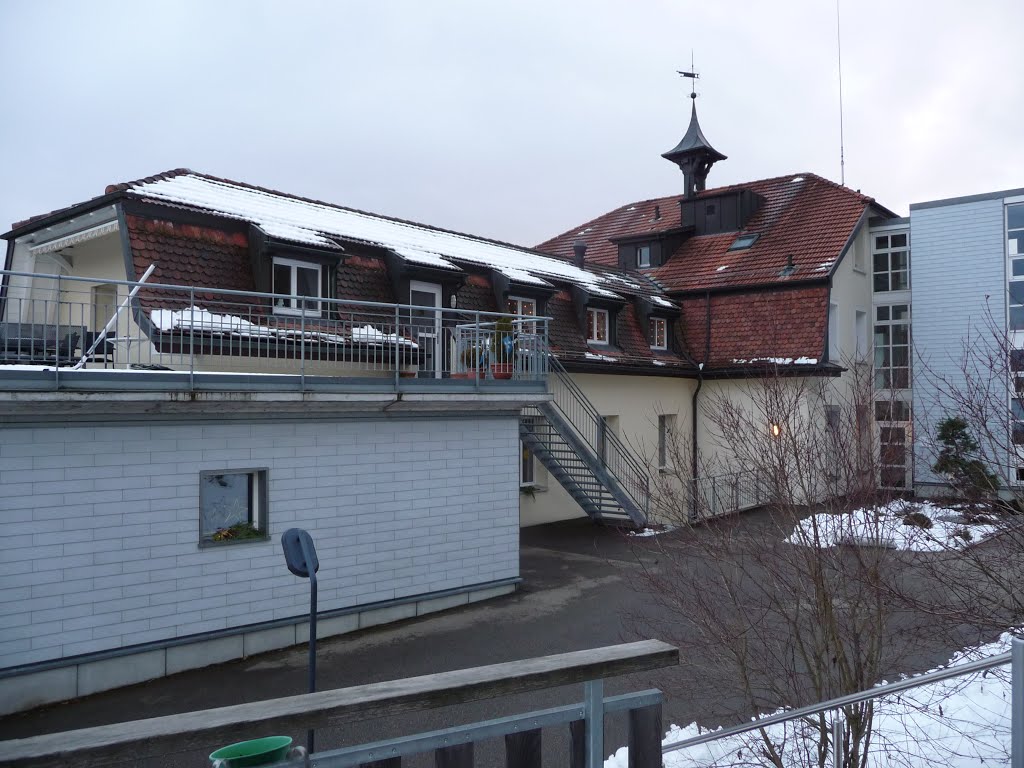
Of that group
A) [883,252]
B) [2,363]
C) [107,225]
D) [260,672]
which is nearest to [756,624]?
[260,672]

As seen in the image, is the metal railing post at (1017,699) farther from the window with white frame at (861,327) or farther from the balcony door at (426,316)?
the window with white frame at (861,327)

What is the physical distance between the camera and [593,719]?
2648mm

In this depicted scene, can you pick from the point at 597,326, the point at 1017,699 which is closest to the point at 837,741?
the point at 1017,699

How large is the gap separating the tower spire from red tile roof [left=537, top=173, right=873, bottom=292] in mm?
1371

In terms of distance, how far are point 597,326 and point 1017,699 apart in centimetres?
1873

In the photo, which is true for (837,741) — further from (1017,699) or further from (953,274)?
(953,274)

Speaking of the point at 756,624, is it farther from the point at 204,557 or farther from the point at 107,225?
the point at 107,225

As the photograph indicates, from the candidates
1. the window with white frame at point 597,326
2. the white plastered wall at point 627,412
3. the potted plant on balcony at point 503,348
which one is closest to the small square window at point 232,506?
the potted plant on balcony at point 503,348

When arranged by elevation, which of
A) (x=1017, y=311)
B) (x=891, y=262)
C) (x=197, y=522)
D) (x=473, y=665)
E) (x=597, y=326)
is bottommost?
(x=473, y=665)

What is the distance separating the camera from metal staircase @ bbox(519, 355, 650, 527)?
57.8 ft

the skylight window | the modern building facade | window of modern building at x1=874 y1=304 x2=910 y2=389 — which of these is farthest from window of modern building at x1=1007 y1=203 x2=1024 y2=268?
the skylight window

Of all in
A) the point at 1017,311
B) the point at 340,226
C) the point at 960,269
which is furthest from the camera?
the point at 960,269

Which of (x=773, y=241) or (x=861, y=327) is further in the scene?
(x=861, y=327)

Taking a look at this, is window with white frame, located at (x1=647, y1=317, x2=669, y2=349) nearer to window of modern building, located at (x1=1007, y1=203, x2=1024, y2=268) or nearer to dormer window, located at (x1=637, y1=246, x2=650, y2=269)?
dormer window, located at (x1=637, y1=246, x2=650, y2=269)
